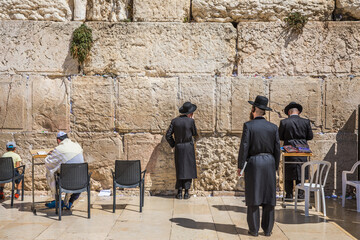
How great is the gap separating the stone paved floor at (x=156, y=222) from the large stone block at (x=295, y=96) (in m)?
→ 1.95

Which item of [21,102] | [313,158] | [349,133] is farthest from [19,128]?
[349,133]

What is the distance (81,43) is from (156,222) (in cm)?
385

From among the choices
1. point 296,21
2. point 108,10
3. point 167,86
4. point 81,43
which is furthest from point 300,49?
point 81,43

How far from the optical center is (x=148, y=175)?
762 cm

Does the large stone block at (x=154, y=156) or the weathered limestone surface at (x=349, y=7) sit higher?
the weathered limestone surface at (x=349, y=7)

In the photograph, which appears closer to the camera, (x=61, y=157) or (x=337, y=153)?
(x=61, y=157)

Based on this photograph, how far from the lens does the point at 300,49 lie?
25.2 ft

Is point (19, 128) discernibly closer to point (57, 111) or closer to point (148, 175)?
point (57, 111)

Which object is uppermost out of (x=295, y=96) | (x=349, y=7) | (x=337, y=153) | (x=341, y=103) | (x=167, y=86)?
(x=349, y=7)

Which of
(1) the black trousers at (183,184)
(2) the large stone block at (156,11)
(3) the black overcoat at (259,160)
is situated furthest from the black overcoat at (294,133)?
(2) the large stone block at (156,11)

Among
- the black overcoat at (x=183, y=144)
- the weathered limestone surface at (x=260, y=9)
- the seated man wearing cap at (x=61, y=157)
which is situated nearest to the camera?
the seated man wearing cap at (x=61, y=157)

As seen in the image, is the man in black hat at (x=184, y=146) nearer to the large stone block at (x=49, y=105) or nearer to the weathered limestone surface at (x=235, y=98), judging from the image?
the weathered limestone surface at (x=235, y=98)

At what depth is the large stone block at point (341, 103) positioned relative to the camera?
760 cm

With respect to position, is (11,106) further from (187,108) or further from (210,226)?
(210,226)
